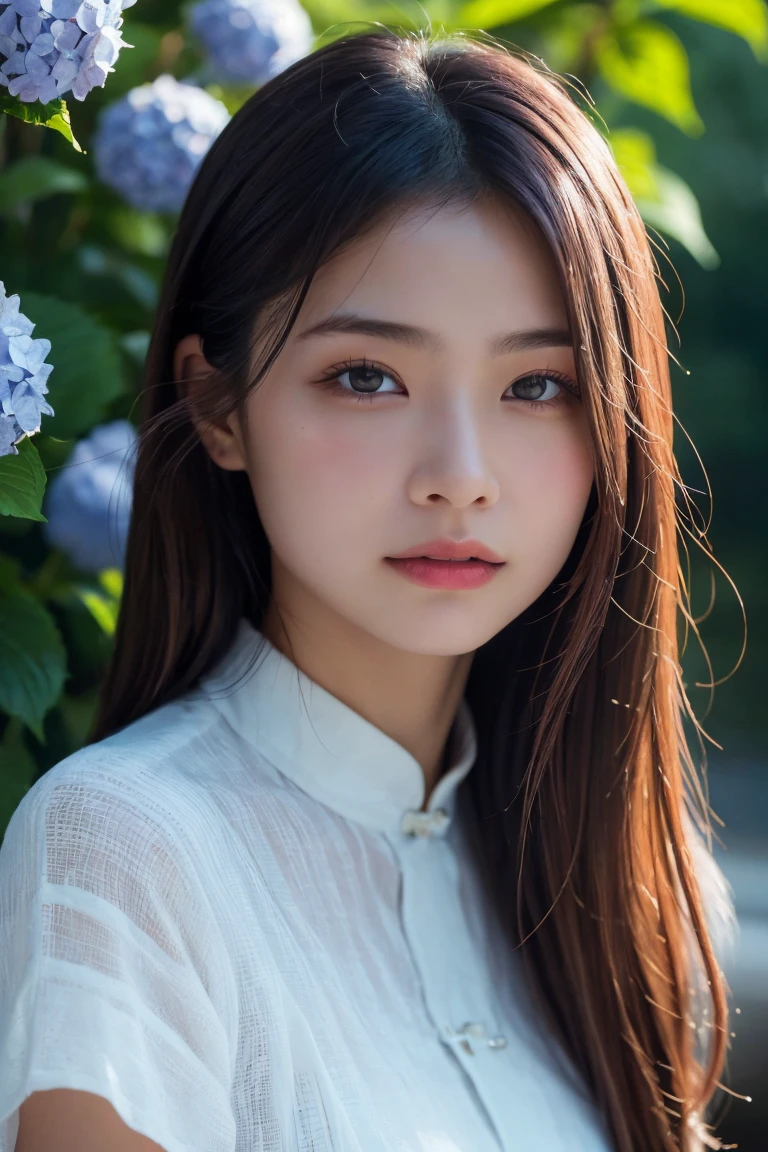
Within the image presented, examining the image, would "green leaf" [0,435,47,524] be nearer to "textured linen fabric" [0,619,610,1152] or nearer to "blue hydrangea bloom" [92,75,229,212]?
"textured linen fabric" [0,619,610,1152]

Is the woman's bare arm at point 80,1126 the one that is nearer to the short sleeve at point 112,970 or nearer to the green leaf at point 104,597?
the short sleeve at point 112,970

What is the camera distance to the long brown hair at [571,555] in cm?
110

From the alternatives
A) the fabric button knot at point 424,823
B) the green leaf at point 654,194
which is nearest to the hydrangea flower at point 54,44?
the fabric button knot at point 424,823

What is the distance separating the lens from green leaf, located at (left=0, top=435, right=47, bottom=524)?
87 cm

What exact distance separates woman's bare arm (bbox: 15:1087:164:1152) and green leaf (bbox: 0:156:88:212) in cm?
99

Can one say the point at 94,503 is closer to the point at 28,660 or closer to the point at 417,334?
the point at 28,660

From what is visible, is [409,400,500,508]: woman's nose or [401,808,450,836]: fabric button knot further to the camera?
[401,808,450,836]: fabric button knot

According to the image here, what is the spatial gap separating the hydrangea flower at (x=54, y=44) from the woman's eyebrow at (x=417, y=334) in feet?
0.95

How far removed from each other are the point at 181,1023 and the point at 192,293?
0.63 m

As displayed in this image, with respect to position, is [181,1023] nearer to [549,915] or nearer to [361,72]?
[549,915]

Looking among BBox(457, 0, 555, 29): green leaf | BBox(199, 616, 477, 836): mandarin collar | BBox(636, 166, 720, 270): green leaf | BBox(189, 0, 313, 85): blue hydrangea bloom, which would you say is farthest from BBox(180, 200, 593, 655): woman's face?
BBox(457, 0, 555, 29): green leaf

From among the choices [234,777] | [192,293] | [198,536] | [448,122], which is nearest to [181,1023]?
[234,777]

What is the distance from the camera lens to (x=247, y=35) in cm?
163

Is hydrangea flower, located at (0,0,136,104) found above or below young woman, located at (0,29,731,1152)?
above
